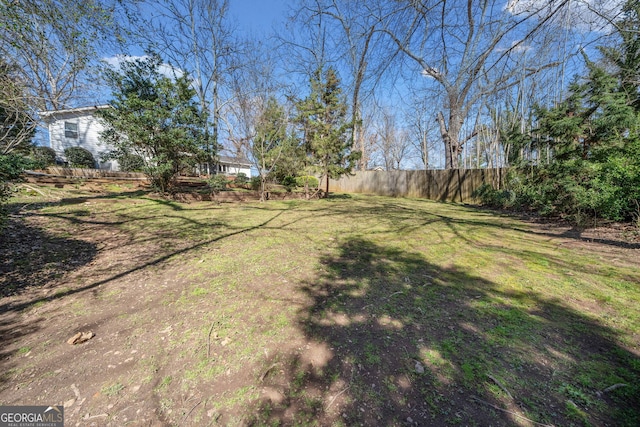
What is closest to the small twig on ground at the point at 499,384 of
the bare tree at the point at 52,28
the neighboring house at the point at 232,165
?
the bare tree at the point at 52,28

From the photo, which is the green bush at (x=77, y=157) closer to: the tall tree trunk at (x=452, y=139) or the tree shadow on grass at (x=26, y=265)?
the tree shadow on grass at (x=26, y=265)

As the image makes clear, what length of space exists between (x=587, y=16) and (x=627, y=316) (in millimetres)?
4167

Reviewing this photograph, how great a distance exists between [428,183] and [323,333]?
12.9m

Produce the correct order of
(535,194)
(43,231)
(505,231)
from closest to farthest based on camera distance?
(43,231)
(505,231)
(535,194)

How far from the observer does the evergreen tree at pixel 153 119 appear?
6965mm

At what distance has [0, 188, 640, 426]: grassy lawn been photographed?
122cm

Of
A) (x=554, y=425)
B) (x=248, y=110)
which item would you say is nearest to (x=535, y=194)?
(x=554, y=425)

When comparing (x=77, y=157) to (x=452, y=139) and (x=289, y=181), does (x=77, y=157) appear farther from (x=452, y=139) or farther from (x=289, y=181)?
(x=452, y=139)

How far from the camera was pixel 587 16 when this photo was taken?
10.8ft

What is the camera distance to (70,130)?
16.8 metres

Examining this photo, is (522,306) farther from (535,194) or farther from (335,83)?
(335,83)

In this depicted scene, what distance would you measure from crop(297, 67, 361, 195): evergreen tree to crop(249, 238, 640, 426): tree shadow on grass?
28.0ft

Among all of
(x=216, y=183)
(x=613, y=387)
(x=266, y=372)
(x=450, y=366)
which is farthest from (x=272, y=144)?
(x=613, y=387)

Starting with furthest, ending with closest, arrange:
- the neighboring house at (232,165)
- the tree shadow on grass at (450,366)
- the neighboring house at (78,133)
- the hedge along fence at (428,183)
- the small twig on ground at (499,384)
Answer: the neighboring house at (232,165) < the neighboring house at (78,133) < the hedge along fence at (428,183) < the small twig on ground at (499,384) < the tree shadow on grass at (450,366)
